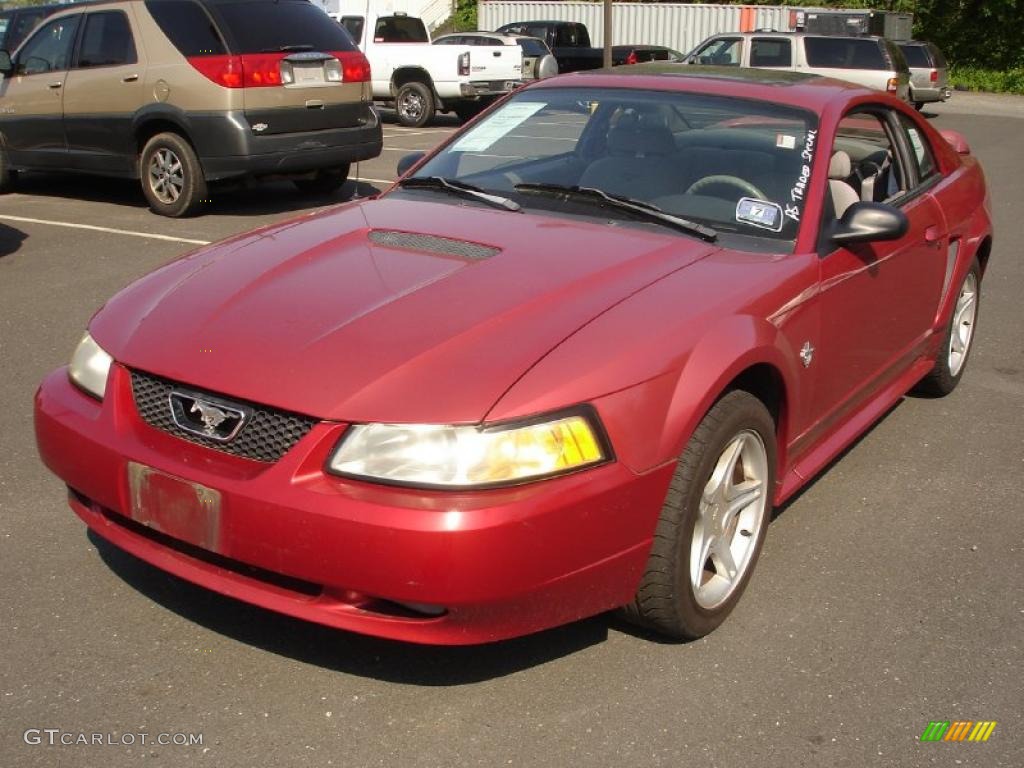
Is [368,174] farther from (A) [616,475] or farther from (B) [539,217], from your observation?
(A) [616,475]

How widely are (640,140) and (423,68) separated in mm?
16051

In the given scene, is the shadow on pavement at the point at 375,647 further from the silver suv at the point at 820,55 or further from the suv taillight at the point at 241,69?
the silver suv at the point at 820,55

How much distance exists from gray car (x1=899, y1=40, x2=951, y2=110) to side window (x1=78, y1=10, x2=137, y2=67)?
19.0m

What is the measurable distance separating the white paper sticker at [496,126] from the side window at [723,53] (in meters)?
17.1

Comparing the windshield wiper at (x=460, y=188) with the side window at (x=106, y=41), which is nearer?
the windshield wiper at (x=460, y=188)

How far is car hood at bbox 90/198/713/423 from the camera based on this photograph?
297 cm

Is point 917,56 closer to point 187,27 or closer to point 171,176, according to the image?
point 187,27

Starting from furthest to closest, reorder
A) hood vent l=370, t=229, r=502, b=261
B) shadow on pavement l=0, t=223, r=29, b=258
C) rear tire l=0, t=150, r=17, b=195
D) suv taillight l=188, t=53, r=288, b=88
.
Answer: rear tire l=0, t=150, r=17, b=195 < suv taillight l=188, t=53, r=288, b=88 < shadow on pavement l=0, t=223, r=29, b=258 < hood vent l=370, t=229, r=502, b=261

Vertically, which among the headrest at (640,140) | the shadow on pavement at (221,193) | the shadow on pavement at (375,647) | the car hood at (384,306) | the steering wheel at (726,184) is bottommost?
the shadow on pavement at (375,647)

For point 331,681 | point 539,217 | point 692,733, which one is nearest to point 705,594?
point 692,733

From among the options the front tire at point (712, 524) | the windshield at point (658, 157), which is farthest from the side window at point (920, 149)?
the front tire at point (712, 524)

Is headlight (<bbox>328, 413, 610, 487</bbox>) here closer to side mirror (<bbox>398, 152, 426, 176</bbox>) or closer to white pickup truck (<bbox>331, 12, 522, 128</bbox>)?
side mirror (<bbox>398, 152, 426, 176</bbox>)

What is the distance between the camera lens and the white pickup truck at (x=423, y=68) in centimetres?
1967

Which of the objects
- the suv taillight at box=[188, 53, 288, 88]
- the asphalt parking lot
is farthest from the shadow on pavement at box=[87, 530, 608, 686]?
the suv taillight at box=[188, 53, 288, 88]
